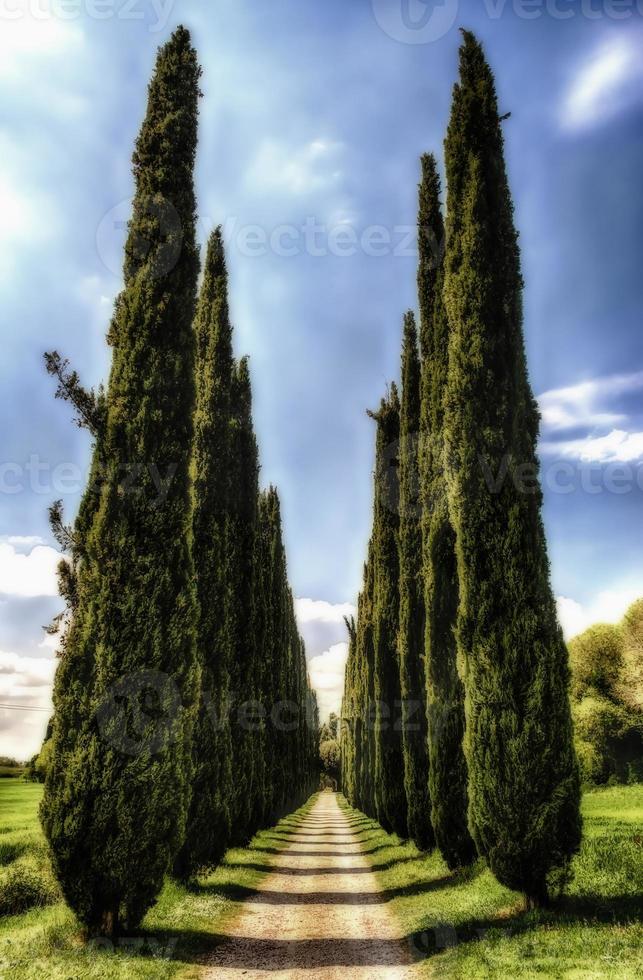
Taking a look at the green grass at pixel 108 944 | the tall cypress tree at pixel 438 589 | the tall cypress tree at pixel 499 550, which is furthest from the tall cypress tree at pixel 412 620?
the tall cypress tree at pixel 499 550

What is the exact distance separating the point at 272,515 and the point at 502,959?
2393cm

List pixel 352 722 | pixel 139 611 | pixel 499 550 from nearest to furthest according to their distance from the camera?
pixel 139 611 < pixel 499 550 < pixel 352 722

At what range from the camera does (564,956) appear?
19.1 ft

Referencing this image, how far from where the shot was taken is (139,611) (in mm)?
8086

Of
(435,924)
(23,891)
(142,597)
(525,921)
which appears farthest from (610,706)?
(142,597)

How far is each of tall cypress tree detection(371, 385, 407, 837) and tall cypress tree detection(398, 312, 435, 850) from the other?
249cm

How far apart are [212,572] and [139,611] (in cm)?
639

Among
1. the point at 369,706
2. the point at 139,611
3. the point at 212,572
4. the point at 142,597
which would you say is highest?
the point at 212,572

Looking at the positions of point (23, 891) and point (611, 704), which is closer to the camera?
point (23, 891)

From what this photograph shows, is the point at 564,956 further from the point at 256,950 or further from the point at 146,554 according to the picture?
the point at 146,554

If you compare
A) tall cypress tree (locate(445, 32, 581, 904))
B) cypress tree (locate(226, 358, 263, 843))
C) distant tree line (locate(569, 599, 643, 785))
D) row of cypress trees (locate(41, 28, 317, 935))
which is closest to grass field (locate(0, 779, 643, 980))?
row of cypress trees (locate(41, 28, 317, 935))

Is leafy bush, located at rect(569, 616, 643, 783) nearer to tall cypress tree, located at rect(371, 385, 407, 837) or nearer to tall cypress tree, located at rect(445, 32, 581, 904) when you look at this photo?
tall cypress tree, located at rect(371, 385, 407, 837)

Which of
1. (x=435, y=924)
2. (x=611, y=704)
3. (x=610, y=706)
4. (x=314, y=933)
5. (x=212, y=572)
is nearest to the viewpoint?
(x=435, y=924)

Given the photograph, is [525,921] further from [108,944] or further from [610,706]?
[610,706]
